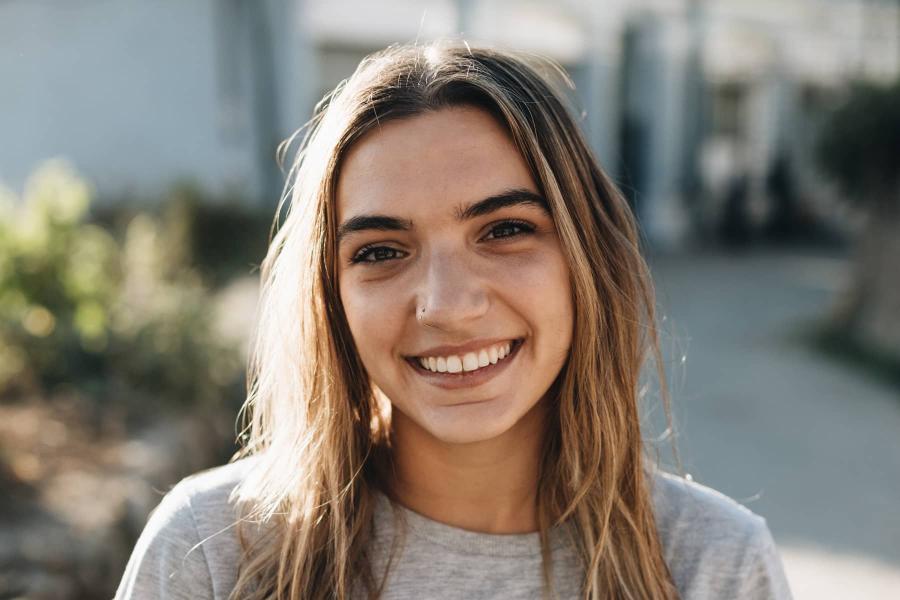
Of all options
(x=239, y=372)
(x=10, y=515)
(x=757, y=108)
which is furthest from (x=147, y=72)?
(x=757, y=108)

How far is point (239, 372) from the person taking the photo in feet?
19.4

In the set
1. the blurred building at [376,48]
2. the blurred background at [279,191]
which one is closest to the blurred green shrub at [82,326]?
the blurred background at [279,191]

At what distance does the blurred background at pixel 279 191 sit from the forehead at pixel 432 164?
0.60 m

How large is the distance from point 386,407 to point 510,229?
51 cm

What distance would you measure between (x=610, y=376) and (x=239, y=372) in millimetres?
4426

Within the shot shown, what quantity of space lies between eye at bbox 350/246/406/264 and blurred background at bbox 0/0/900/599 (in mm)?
673

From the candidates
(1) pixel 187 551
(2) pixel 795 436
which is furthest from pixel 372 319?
(2) pixel 795 436

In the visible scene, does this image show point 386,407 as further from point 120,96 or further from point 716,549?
point 120,96

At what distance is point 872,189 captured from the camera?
879 centimetres

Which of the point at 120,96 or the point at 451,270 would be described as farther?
the point at 120,96

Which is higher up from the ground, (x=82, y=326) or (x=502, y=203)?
(x=502, y=203)

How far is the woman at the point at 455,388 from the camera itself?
1641mm

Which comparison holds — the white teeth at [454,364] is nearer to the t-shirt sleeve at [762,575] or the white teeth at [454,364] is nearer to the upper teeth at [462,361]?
the upper teeth at [462,361]

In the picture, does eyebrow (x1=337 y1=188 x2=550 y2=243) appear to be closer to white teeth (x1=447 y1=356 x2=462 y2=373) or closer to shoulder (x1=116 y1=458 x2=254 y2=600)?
white teeth (x1=447 y1=356 x2=462 y2=373)
